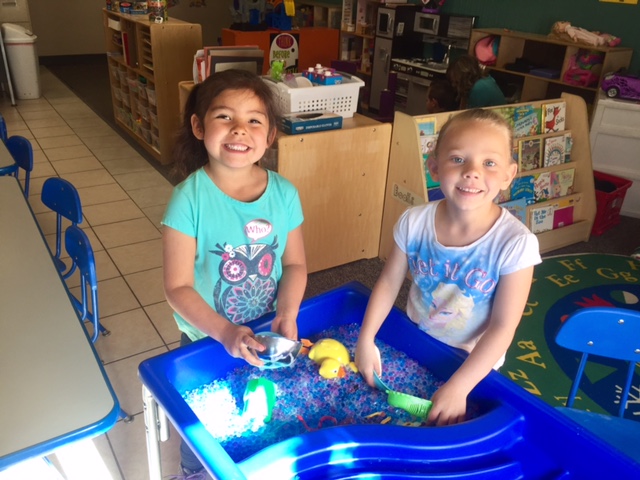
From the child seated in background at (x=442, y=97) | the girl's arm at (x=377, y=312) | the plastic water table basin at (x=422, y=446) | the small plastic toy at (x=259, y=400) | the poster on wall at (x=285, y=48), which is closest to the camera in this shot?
the plastic water table basin at (x=422, y=446)

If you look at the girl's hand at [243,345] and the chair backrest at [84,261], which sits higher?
the girl's hand at [243,345]

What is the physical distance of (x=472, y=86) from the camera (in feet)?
10.7

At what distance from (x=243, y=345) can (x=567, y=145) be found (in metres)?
2.70

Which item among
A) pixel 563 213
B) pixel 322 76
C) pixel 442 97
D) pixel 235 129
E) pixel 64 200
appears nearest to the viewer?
pixel 235 129

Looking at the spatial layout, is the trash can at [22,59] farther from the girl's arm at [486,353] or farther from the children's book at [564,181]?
the girl's arm at [486,353]

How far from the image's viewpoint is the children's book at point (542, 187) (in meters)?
2.87

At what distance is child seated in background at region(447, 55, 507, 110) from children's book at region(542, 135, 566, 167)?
0.45 m

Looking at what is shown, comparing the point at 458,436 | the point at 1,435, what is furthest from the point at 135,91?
the point at 458,436

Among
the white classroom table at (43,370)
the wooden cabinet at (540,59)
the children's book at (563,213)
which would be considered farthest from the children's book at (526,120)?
the white classroom table at (43,370)

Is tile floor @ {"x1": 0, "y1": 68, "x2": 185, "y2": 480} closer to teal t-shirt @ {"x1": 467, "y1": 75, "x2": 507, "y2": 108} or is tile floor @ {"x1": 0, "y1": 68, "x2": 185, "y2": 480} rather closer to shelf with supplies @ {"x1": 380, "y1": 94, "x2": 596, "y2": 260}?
shelf with supplies @ {"x1": 380, "y1": 94, "x2": 596, "y2": 260}

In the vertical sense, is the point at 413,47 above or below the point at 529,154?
above

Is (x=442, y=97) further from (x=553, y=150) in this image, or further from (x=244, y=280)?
(x=244, y=280)

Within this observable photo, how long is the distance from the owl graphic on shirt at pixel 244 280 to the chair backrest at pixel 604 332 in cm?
67

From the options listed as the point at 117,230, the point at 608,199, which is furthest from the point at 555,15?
the point at 117,230
